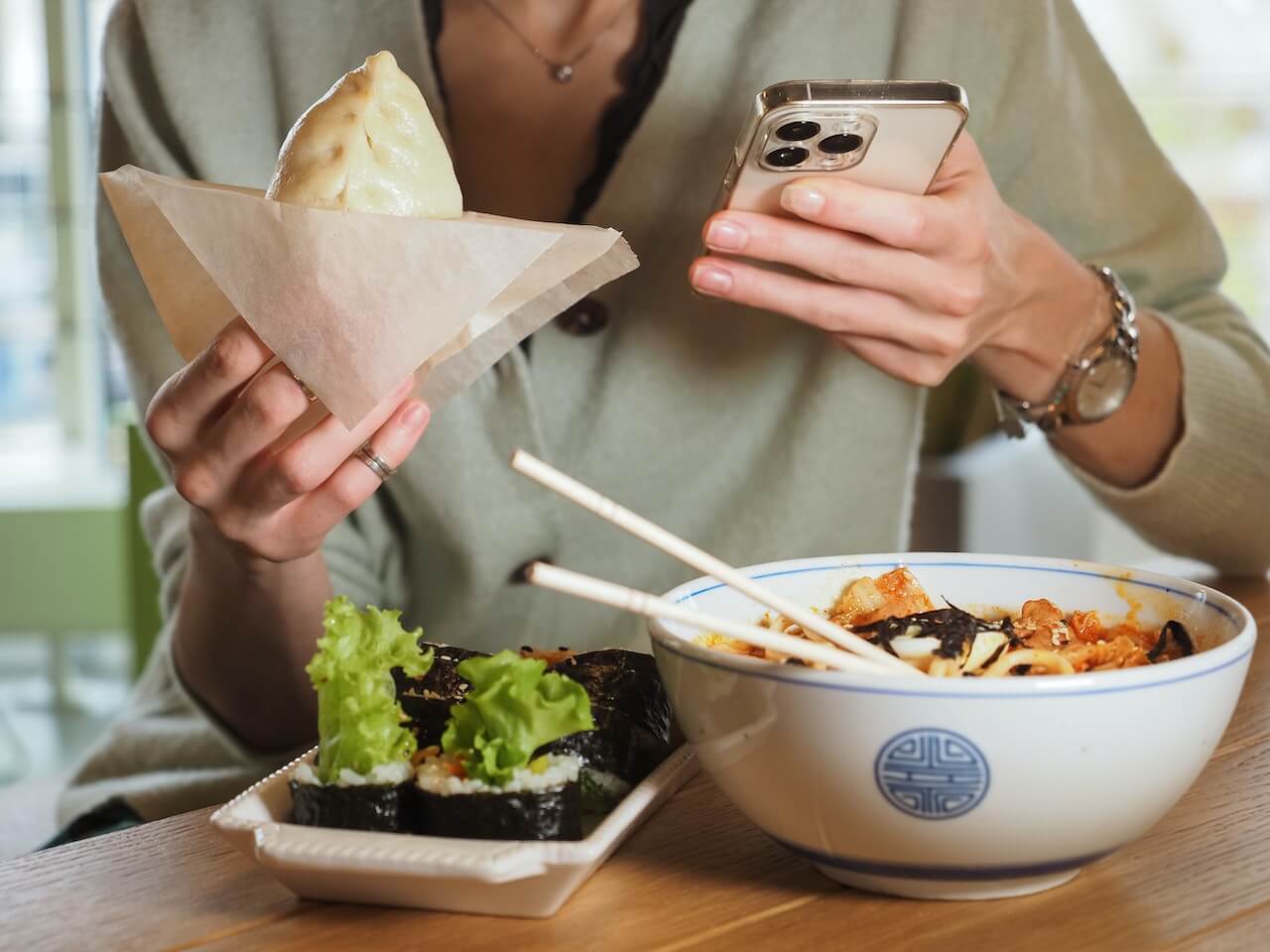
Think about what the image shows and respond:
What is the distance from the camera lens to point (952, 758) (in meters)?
0.60

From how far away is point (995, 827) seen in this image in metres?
0.61

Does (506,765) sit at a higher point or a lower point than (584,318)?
lower

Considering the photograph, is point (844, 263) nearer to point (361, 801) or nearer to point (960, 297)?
point (960, 297)

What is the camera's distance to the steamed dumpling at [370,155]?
0.89 metres

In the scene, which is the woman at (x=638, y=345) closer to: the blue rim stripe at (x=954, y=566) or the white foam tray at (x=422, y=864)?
the blue rim stripe at (x=954, y=566)

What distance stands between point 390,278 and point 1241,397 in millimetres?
1073

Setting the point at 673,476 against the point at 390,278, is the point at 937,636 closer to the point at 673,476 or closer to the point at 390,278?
the point at 390,278

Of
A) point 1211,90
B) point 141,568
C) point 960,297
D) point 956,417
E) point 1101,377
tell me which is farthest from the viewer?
point 1211,90

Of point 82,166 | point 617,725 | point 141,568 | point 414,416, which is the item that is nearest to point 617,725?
point 617,725

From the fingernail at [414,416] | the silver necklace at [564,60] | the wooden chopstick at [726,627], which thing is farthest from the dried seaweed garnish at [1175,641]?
the silver necklace at [564,60]

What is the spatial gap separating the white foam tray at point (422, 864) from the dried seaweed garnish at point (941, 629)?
0.17 meters

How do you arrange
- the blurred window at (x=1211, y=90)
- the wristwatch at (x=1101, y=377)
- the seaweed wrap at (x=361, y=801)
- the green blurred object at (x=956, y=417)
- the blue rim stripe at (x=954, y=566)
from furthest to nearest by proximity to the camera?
the blurred window at (x=1211, y=90)
the green blurred object at (x=956, y=417)
the wristwatch at (x=1101, y=377)
the blue rim stripe at (x=954, y=566)
the seaweed wrap at (x=361, y=801)

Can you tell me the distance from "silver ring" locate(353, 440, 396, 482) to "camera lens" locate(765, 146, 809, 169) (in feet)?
1.26

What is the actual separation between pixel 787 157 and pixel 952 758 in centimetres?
57
